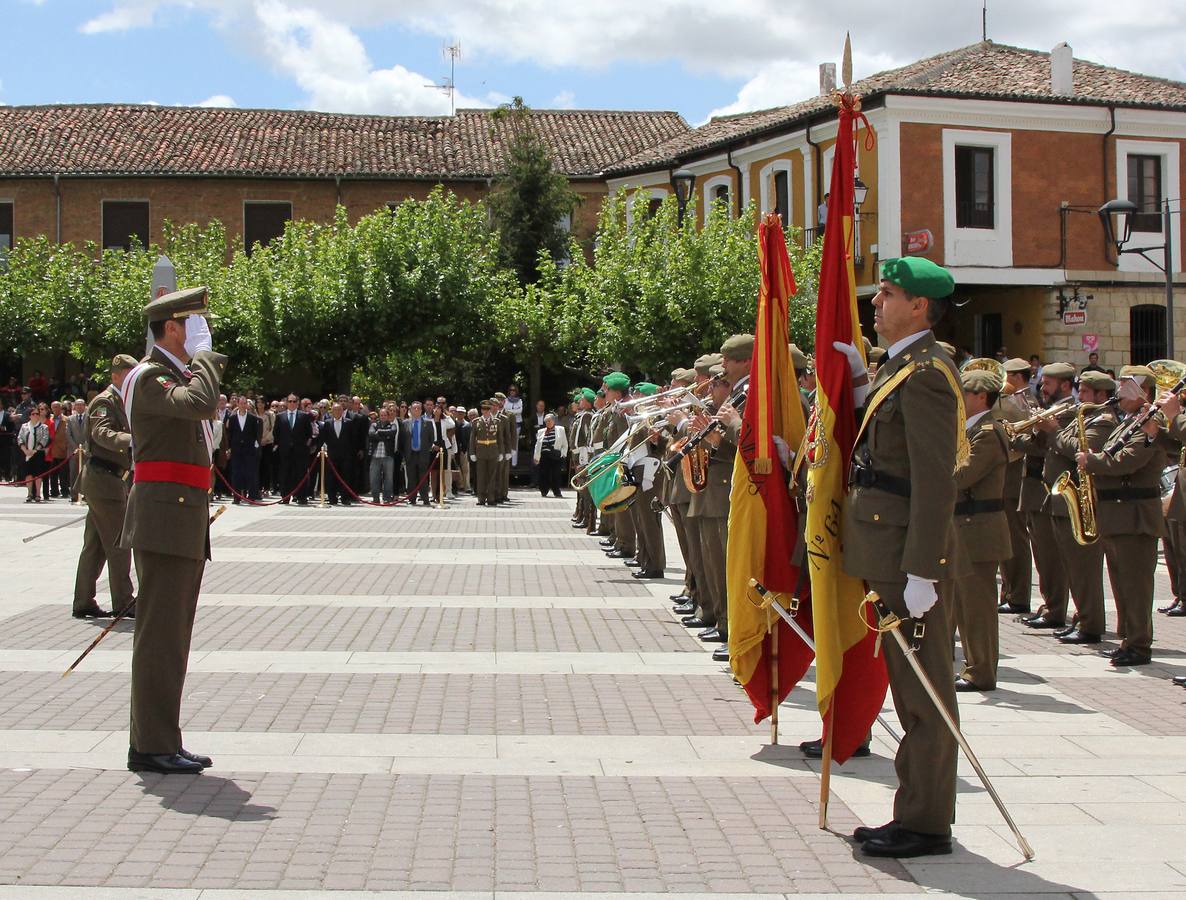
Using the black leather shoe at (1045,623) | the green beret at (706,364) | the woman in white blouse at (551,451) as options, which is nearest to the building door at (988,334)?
the woman in white blouse at (551,451)

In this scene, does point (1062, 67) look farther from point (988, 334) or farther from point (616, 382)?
point (616, 382)

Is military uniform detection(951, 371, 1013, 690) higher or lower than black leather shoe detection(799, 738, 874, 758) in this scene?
higher

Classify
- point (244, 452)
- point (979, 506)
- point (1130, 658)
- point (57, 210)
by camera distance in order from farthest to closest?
point (57, 210) < point (244, 452) < point (1130, 658) < point (979, 506)

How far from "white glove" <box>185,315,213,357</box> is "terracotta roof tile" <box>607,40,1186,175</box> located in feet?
84.7

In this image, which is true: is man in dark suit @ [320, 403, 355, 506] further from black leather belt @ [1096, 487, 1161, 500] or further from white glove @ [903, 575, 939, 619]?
white glove @ [903, 575, 939, 619]

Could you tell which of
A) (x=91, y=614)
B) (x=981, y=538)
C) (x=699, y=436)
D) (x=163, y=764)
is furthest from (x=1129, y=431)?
(x=91, y=614)

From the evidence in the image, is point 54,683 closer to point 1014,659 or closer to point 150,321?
point 150,321

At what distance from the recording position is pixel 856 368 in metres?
5.75

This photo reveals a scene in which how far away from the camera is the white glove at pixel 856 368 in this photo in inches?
225

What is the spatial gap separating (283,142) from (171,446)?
42626 millimetres

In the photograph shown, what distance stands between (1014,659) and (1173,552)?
124 inches

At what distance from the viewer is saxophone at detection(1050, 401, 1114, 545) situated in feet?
30.5

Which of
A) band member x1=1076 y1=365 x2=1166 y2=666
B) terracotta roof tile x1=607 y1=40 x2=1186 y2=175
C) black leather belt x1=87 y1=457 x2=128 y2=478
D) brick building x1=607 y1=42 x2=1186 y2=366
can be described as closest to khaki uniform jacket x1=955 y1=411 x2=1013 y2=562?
band member x1=1076 y1=365 x2=1166 y2=666

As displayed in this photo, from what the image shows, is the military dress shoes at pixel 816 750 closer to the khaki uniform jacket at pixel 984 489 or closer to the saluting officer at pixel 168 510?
the khaki uniform jacket at pixel 984 489
